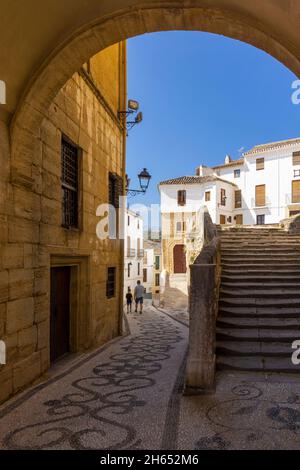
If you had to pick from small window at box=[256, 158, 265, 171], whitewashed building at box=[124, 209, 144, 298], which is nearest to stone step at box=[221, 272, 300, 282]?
small window at box=[256, 158, 265, 171]

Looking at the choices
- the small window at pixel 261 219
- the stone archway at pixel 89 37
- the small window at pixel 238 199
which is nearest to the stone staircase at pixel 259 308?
the stone archway at pixel 89 37

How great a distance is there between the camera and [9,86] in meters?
4.23

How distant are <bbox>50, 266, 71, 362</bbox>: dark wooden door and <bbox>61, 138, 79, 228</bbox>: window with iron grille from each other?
911 millimetres

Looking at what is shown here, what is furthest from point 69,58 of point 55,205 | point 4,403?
point 4,403

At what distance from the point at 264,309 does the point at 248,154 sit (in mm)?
34500

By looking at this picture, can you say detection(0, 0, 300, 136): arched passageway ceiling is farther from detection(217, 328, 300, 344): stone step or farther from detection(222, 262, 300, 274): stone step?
detection(222, 262, 300, 274): stone step

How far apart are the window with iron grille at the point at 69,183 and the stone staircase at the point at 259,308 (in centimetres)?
307

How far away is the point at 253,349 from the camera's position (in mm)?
5051

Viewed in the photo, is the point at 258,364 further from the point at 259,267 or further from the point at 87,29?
the point at 87,29

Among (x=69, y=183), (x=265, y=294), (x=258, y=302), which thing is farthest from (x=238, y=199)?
(x=69, y=183)

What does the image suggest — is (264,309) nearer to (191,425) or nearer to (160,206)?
(191,425)

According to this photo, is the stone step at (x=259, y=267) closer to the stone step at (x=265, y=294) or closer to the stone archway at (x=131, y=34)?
the stone step at (x=265, y=294)

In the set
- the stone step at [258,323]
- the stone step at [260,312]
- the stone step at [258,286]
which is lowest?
the stone step at [258,323]

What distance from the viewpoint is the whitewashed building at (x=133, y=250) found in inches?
1662
